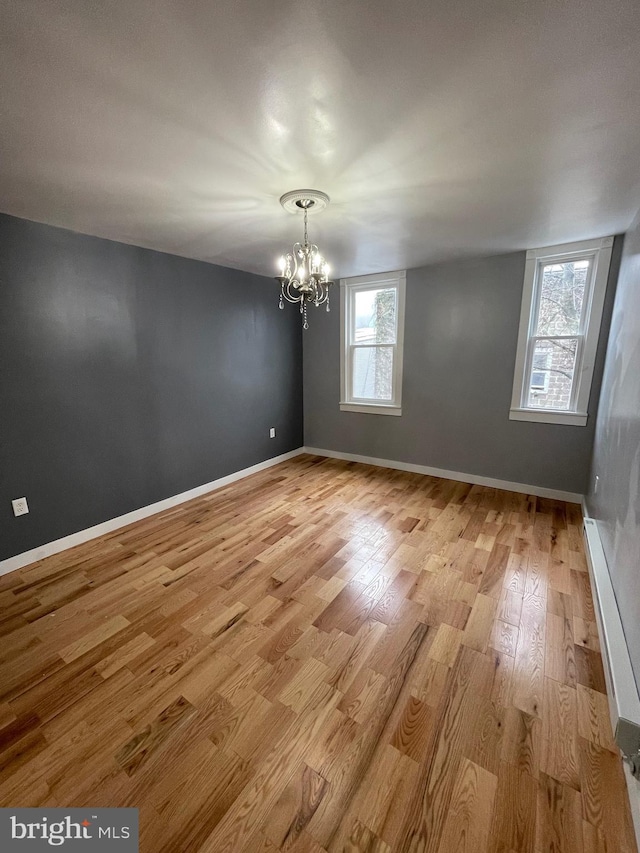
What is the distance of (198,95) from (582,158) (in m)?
1.75

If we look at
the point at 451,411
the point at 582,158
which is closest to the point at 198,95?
the point at 582,158

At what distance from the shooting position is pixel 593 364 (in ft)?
9.75

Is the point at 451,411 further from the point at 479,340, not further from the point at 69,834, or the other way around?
the point at 69,834

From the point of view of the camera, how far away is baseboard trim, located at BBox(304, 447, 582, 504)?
3.30 m

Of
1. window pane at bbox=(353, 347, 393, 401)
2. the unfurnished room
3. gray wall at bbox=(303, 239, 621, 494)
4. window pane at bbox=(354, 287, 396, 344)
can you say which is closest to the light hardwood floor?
the unfurnished room

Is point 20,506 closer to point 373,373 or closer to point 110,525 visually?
point 110,525

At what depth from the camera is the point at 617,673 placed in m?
1.30

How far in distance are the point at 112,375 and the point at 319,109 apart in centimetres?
235

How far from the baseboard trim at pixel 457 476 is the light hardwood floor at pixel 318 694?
0.81 meters

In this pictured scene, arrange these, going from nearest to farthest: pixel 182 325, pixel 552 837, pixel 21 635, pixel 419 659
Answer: pixel 552 837, pixel 419 659, pixel 21 635, pixel 182 325

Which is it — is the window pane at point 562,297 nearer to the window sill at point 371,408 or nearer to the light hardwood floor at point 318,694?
the window sill at point 371,408

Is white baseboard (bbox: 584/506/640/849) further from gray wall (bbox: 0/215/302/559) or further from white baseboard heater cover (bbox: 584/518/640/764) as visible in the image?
gray wall (bbox: 0/215/302/559)

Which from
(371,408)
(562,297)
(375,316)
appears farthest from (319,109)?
(371,408)

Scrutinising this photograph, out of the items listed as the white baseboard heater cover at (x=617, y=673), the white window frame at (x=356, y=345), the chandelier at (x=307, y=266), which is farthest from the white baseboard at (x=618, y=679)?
the white window frame at (x=356, y=345)
